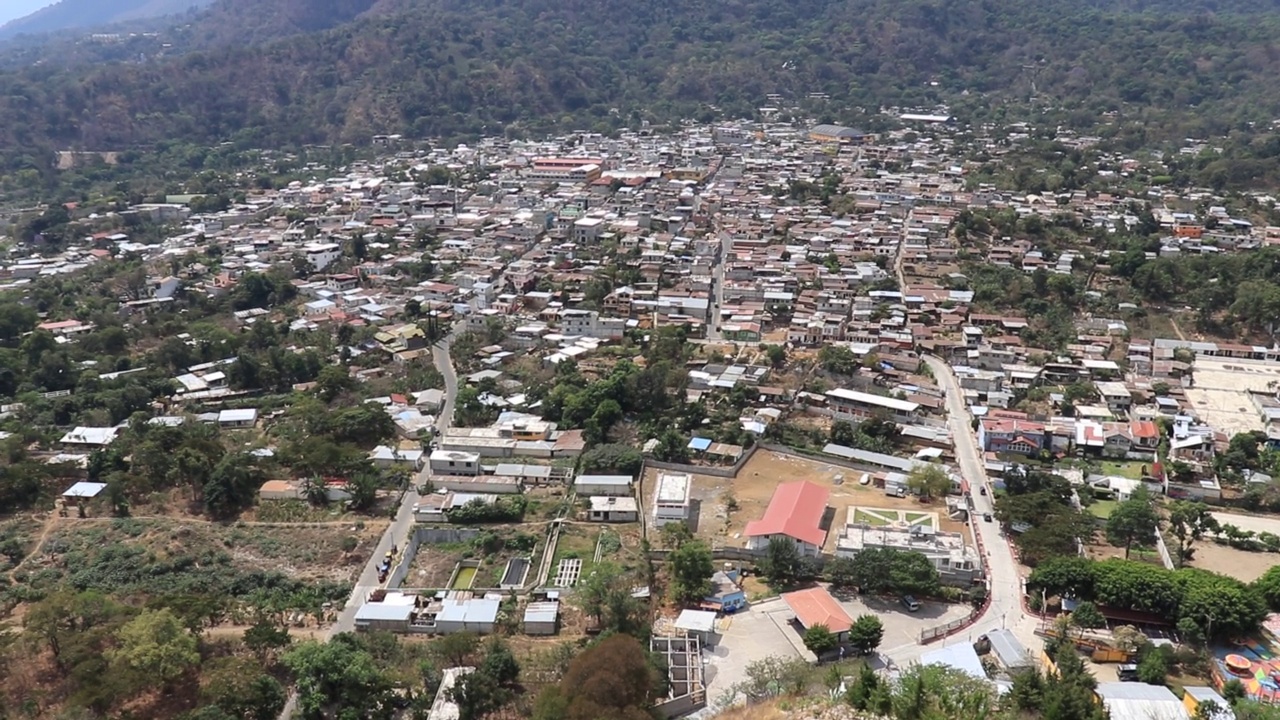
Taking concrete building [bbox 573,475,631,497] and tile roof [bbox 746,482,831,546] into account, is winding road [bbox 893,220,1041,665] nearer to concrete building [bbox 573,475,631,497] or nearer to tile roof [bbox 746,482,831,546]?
tile roof [bbox 746,482,831,546]

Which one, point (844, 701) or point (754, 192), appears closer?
point (844, 701)

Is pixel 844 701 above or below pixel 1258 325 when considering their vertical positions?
above

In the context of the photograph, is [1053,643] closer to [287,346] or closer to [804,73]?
[287,346]

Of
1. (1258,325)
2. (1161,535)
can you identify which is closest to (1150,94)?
(1258,325)

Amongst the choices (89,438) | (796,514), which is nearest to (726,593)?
(796,514)

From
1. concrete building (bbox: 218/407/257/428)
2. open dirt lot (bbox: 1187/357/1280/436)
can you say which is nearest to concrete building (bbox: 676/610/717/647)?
concrete building (bbox: 218/407/257/428)

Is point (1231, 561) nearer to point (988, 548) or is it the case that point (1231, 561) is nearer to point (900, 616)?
point (988, 548)

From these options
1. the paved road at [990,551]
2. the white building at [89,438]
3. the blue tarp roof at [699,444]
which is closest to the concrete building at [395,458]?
the blue tarp roof at [699,444]

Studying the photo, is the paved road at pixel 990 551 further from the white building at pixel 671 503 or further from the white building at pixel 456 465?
the white building at pixel 456 465
